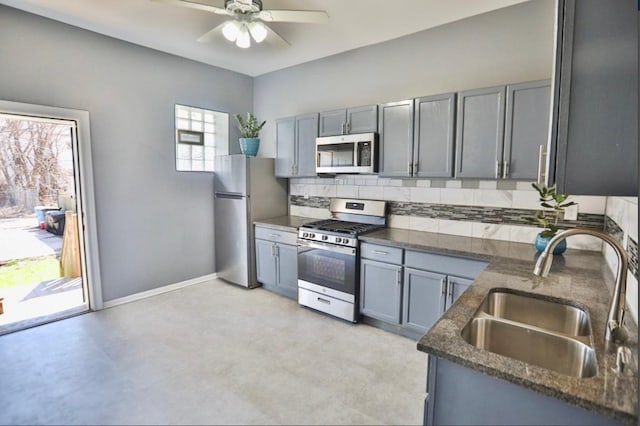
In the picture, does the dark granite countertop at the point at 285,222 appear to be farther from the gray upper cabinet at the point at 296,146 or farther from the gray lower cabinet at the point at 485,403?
the gray lower cabinet at the point at 485,403

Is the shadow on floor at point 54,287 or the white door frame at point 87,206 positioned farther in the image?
the shadow on floor at point 54,287

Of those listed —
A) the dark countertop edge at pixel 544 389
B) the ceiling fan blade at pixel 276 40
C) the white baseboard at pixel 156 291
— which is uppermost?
the ceiling fan blade at pixel 276 40

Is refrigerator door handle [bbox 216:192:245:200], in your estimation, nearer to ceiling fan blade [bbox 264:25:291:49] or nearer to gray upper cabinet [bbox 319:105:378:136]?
gray upper cabinet [bbox 319:105:378:136]

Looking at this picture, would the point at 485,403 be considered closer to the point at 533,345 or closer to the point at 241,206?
the point at 533,345

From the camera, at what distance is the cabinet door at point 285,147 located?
159 inches

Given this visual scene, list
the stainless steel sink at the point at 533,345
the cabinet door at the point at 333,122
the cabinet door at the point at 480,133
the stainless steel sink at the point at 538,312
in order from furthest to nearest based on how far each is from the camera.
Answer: the cabinet door at the point at 333,122 < the cabinet door at the point at 480,133 < the stainless steel sink at the point at 538,312 < the stainless steel sink at the point at 533,345

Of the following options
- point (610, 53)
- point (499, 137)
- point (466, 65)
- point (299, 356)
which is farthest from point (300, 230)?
point (610, 53)

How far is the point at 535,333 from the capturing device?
50.8 inches

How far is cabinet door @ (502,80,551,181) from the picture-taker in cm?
239

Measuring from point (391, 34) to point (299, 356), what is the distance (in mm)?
3228

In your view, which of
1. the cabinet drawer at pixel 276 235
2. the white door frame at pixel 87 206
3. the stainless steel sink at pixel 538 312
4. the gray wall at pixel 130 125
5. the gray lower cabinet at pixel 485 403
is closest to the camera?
the gray lower cabinet at pixel 485 403

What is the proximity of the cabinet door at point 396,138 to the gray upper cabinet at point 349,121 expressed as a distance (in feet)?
0.33

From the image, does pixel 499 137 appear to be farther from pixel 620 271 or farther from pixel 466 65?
pixel 620 271

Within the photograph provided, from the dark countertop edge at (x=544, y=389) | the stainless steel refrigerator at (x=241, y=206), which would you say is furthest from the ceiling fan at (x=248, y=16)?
the dark countertop edge at (x=544, y=389)
